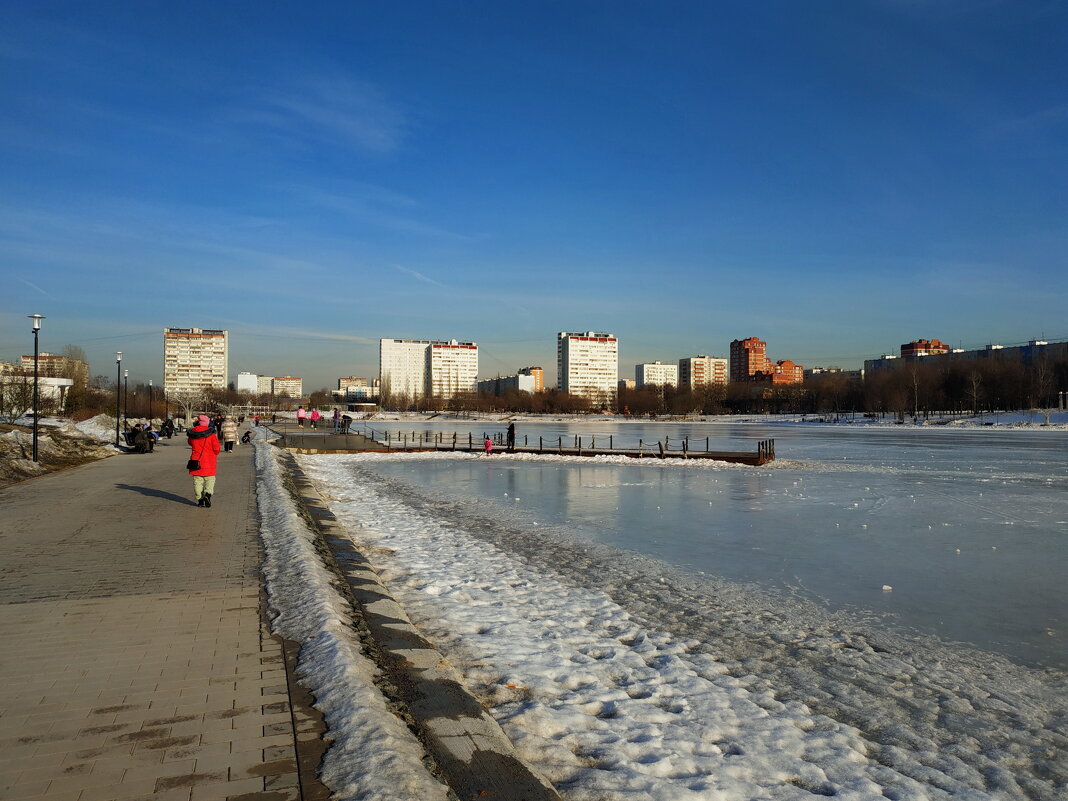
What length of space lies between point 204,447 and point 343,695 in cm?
814

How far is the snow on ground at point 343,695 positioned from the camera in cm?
290

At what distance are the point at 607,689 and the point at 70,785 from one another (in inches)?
120

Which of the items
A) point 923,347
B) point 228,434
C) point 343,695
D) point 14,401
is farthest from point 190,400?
point 923,347

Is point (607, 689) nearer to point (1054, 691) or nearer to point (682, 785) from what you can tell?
point (682, 785)

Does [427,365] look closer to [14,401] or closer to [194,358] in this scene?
[194,358]

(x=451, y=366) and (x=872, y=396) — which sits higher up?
(x=451, y=366)

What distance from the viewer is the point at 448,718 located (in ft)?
12.2

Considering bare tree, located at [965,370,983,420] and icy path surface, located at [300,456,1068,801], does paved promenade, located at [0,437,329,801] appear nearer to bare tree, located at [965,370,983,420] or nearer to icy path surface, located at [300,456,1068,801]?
icy path surface, located at [300,456,1068,801]

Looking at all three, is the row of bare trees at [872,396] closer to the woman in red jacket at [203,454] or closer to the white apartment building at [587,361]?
the white apartment building at [587,361]

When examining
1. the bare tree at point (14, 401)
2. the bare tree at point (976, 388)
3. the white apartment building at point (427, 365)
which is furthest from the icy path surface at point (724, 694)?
the white apartment building at point (427, 365)

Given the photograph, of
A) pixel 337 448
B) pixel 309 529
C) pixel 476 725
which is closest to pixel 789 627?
pixel 476 725

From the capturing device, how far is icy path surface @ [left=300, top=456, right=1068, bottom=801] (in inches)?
141

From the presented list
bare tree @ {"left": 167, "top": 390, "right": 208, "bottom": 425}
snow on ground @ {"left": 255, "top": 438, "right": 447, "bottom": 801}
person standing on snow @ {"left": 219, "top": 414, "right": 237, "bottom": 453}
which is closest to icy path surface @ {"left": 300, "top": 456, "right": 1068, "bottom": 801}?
snow on ground @ {"left": 255, "top": 438, "right": 447, "bottom": 801}

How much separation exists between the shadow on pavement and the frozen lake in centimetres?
526
